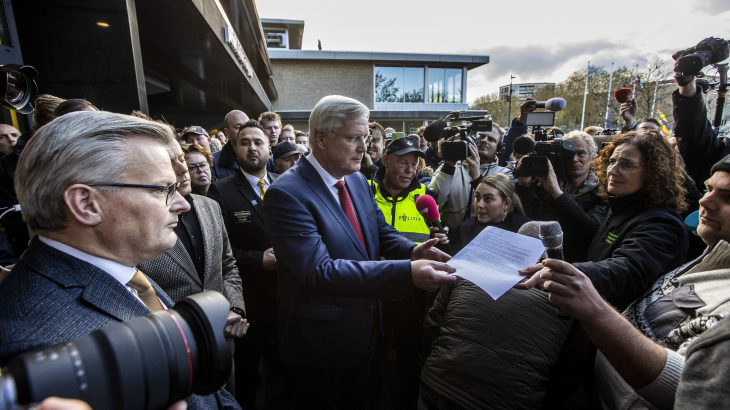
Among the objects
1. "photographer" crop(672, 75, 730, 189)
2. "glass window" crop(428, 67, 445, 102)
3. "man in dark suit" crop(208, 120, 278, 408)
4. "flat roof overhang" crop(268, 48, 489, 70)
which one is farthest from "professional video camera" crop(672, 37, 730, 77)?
"glass window" crop(428, 67, 445, 102)

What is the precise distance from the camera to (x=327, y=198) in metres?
1.80

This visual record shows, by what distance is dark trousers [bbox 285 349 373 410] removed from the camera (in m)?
1.88

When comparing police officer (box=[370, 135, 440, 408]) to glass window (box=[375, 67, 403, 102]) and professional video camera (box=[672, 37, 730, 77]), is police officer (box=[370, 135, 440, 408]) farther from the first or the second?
glass window (box=[375, 67, 403, 102])

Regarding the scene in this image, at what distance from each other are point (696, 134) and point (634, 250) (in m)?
1.94

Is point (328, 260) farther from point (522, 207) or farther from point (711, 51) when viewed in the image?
point (711, 51)

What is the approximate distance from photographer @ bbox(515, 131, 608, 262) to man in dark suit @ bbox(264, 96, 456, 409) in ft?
4.24

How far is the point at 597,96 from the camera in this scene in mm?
34688

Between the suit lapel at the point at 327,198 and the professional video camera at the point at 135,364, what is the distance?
3.34 ft

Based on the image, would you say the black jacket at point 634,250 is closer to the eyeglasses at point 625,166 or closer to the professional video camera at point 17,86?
the eyeglasses at point 625,166

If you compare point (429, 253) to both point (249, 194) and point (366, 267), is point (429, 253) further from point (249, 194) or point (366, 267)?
point (249, 194)

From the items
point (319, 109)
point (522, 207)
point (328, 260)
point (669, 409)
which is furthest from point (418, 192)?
point (669, 409)

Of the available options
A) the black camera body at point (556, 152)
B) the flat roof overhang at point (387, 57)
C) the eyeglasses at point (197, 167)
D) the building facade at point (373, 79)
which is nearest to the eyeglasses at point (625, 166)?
the black camera body at point (556, 152)

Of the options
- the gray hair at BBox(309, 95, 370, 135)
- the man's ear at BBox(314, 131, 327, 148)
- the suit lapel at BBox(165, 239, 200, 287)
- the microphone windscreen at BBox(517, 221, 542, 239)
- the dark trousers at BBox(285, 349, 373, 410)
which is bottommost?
the dark trousers at BBox(285, 349, 373, 410)

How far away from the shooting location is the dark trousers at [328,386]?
6.16ft
